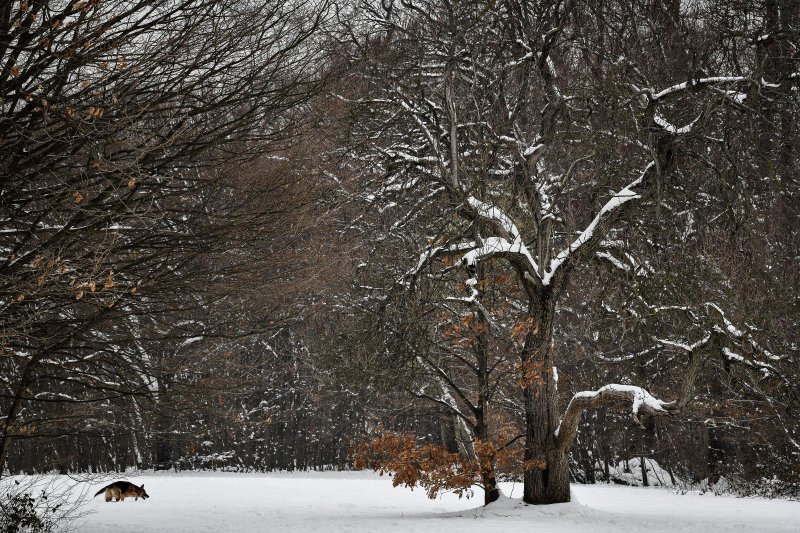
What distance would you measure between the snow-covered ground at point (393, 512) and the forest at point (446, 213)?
0.90 m

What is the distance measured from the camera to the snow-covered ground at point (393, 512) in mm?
10836

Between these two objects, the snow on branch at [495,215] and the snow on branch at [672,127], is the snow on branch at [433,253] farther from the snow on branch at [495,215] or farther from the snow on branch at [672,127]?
the snow on branch at [672,127]

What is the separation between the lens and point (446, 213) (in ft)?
43.7

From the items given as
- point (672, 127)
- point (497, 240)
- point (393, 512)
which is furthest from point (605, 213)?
point (393, 512)

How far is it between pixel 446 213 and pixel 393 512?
5116mm

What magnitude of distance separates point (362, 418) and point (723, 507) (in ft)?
41.3

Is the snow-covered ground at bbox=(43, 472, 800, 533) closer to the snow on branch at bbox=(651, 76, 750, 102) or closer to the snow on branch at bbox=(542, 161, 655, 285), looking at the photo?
the snow on branch at bbox=(542, 161, 655, 285)

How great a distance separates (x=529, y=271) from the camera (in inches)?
505

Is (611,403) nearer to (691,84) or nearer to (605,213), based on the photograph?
(605,213)

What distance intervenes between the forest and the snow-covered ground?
90 cm

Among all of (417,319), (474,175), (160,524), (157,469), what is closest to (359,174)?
(474,175)

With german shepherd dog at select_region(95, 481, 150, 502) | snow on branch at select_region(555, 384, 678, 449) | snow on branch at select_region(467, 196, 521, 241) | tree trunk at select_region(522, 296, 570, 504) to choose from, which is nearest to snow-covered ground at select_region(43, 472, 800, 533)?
german shepherd dog at select_region(95, 481, 150, 502)

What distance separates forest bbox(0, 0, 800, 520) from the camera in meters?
7.69

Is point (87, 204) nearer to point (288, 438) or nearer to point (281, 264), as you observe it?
point (281, 264)
